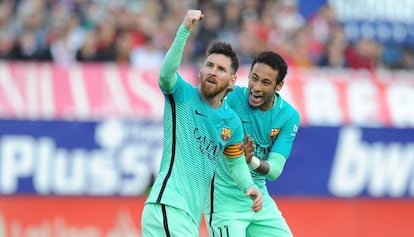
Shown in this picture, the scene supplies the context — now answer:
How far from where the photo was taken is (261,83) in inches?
373

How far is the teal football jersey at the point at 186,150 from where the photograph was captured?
8.48m

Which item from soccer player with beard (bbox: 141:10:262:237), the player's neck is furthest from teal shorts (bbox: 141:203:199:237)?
the player's neck

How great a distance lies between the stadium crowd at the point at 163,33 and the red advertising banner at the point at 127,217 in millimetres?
2376

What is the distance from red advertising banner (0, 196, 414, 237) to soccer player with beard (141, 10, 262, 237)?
5.83m

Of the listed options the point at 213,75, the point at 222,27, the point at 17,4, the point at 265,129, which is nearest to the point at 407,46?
the point at 222,27

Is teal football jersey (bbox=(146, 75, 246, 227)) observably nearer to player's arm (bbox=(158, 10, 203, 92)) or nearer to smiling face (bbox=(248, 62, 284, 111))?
player's arm (bbox=(158, 10, 203, 92))

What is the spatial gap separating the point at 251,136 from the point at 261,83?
1.75ft

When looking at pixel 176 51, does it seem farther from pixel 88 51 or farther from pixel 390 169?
pixel 390 169

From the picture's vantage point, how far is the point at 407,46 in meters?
20.1

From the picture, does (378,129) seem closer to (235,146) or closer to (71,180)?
(71,180)

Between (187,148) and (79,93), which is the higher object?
(79,93)

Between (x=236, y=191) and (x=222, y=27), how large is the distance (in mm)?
8403

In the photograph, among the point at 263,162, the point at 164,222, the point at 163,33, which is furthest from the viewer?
the point at 163,33

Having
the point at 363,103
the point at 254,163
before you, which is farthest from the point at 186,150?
the point at 363,103
